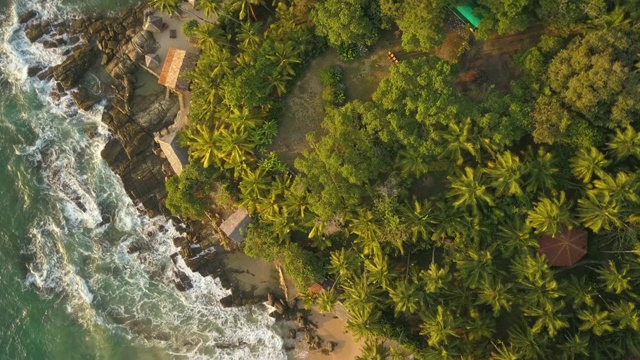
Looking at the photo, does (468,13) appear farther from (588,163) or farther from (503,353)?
(503,353)

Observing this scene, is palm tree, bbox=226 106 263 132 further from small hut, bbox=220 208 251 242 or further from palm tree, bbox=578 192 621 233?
palm tree, bbox=578 192 621 233

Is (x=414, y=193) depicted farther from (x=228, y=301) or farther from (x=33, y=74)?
(x=33, y=74)

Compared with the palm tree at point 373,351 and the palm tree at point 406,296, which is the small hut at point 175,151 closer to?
the palm tree at point 406,296

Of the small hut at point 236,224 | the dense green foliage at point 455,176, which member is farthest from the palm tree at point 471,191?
the small hut at point 236,224

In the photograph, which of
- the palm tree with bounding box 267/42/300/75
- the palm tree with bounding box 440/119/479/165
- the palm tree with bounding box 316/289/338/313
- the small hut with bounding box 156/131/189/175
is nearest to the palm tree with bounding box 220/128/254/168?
the small hut with bounding box 156/131/189/175

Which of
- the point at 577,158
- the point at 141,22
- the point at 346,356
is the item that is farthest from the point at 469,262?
the point at 141,22

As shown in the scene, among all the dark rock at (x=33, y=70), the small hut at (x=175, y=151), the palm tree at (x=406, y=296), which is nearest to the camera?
the palm tree at (x=406, y=296)
